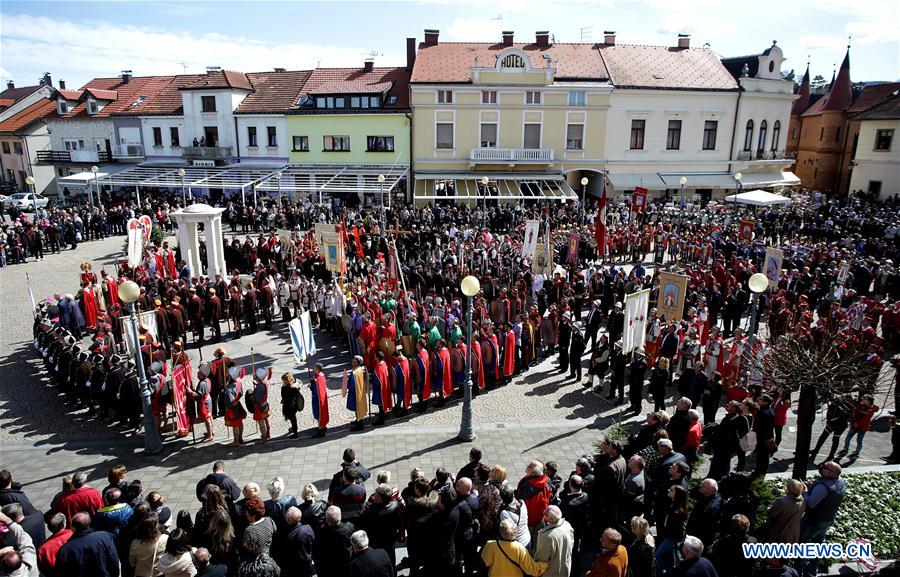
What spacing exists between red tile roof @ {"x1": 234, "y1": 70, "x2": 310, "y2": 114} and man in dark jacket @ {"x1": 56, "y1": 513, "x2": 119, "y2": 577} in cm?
3264

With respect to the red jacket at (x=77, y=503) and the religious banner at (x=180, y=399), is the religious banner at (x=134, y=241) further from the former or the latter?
the red jacket at (x=77, y=503)

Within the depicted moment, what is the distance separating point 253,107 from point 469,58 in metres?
13.7

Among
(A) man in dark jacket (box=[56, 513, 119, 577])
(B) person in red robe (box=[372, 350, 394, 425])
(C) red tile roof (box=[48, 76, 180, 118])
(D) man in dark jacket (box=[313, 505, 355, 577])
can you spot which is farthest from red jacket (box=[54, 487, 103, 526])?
(C) red tile roof (box=[48, 76, 180, 118])

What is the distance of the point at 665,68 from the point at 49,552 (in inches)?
1515

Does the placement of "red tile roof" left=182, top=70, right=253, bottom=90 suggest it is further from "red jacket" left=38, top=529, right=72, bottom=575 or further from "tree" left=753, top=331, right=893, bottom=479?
"tree" left=753, top=331, right=893, bottom=479

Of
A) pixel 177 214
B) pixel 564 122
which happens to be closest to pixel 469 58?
pixel 564 122

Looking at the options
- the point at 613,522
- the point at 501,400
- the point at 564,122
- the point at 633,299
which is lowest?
the point at 501,400

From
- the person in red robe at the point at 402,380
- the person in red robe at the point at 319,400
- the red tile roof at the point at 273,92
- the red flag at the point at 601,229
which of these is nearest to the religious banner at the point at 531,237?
the red flag at the point at 601,229

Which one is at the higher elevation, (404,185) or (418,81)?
(418,81)

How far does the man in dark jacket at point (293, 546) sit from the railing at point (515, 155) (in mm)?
29540

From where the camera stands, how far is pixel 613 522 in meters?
7.01

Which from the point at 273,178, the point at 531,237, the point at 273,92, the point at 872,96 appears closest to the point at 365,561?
the point at 531,237

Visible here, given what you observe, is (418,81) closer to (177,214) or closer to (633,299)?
(177,214)

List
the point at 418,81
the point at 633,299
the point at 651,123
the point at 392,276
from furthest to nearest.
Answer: the point at 651,123 < the point at 418,81 < the point at 392,276 < the point at 633,299
